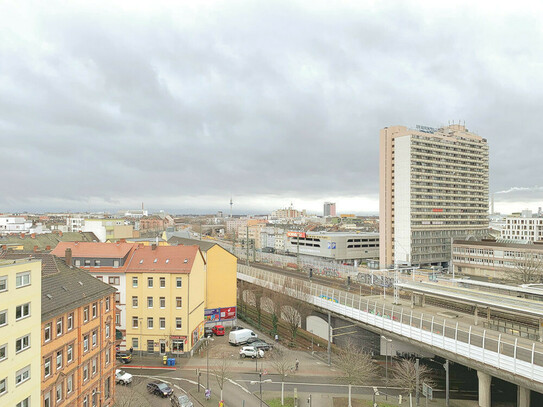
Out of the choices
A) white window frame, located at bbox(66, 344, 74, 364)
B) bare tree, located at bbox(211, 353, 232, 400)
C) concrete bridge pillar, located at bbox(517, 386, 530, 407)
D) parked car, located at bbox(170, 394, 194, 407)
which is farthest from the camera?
bare tree, located at bbox(211, 353, 232, 400)

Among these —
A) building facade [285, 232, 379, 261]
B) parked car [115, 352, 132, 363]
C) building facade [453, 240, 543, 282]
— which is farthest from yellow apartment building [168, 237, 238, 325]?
building facade [285, 232, 379, 261]

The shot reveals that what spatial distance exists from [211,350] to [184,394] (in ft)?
39.5

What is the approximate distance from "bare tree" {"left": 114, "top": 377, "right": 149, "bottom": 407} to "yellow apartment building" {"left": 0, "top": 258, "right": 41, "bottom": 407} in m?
10.0

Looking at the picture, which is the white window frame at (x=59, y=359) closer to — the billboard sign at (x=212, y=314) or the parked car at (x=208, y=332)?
the parked car at (x=208, y=332)

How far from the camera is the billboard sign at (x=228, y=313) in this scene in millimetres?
56688

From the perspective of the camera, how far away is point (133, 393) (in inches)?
1282

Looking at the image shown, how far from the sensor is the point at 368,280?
87.3 meters

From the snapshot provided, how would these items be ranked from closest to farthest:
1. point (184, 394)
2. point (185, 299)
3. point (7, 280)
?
point (7, 280), point (184, 394), point (185, 299)

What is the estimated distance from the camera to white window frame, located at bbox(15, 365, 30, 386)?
22.3 meters

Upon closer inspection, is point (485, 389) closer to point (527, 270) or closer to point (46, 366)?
point (46, 366)

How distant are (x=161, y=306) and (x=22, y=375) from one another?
22630mm

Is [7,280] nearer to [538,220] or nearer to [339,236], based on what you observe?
[339,236]

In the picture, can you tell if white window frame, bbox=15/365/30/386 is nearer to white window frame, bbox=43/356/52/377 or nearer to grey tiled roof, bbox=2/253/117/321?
white window frame, bbox=43/356/52/377

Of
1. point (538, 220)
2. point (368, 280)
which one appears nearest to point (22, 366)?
point (368, 280)
